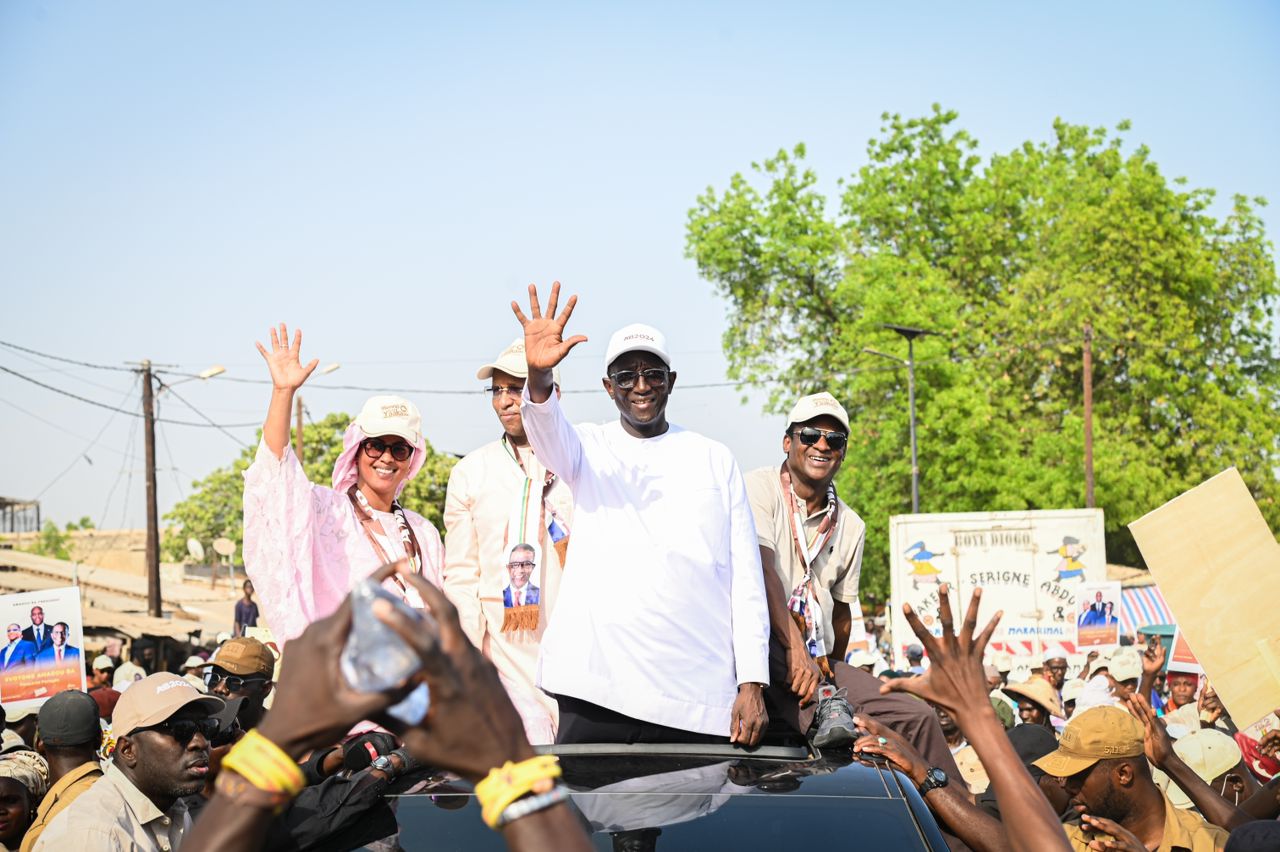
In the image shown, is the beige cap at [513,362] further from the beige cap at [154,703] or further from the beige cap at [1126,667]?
the beige cap at [1126,667]

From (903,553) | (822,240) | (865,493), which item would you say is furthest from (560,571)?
(822,240)

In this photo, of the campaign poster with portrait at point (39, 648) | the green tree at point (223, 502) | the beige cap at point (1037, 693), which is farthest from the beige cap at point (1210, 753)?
the green tree at point (223, 502)

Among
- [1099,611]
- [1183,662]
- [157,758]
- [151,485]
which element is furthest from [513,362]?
[151,485]

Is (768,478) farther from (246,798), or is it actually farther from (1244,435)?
(1244,435)

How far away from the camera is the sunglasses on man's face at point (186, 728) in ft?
14.5

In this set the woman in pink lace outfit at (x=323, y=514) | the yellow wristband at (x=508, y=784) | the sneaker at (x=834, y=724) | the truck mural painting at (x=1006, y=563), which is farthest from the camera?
the truck mural painting at (x=1006, y=563)

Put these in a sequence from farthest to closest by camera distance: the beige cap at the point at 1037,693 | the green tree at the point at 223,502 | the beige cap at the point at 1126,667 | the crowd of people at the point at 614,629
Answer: the green tree at the point at 223,502 < the beige cap at the point at 1126,667 < the beige cap at the point at 1037,693 < the crowd of people at the point at 614,629

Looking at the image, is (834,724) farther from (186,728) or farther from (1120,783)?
(186,728)

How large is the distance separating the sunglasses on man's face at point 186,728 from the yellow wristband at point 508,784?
10.8 feet

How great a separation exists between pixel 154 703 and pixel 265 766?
3.19 meters

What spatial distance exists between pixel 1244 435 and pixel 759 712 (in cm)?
3375

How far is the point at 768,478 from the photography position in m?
5.32

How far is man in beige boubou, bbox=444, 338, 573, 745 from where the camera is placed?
4930 millimetres

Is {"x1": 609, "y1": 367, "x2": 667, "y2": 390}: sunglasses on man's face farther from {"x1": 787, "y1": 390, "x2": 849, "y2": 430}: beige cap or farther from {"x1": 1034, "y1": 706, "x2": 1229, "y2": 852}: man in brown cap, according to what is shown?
{"x1": 1034, "y1": 706, "x2": 1229, "y2": 852}: man in brown cap
